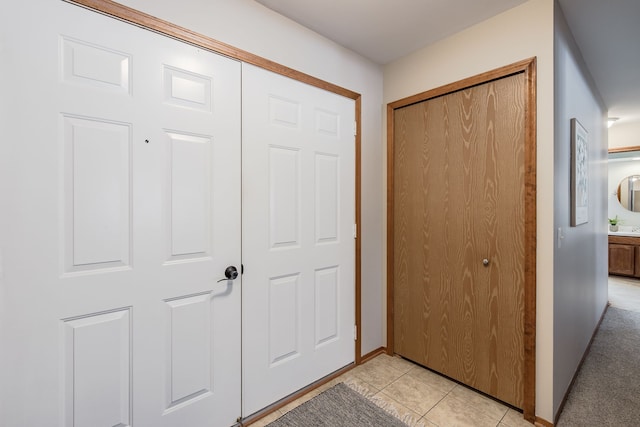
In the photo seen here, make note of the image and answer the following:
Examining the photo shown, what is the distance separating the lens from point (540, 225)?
→ 1.70 meters

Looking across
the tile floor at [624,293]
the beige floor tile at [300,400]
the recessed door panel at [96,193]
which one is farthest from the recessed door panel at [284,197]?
the tile floor at [624,293]

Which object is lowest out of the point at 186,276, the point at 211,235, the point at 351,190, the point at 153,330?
the point at 153,330

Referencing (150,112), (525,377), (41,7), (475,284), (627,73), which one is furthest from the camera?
(627,73)

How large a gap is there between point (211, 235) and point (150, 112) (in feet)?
2.16

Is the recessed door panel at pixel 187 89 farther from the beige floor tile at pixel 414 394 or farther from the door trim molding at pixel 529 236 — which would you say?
the beige floor tile at pixel 414 394

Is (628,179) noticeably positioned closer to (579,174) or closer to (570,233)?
(579,174)

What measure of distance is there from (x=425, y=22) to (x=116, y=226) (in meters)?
2.17

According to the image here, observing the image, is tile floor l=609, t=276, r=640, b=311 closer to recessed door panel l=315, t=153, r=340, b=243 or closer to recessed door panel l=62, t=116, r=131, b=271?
recessed door panel l=315, t=153, r=340, b=243

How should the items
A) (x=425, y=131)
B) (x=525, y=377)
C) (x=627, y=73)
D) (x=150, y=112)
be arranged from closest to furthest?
(x=150, y=112), (x=525, y=377), (x=425, y=131), (x=627, y=73)

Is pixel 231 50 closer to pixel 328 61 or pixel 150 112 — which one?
pixel 150 112

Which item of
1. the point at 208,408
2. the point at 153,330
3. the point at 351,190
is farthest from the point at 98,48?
the point at 208,408

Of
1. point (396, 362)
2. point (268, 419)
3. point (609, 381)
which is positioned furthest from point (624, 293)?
point (268, 419)

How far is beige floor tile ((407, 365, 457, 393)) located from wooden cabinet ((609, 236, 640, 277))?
4927 mm

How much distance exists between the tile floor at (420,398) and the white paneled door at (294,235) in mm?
159
